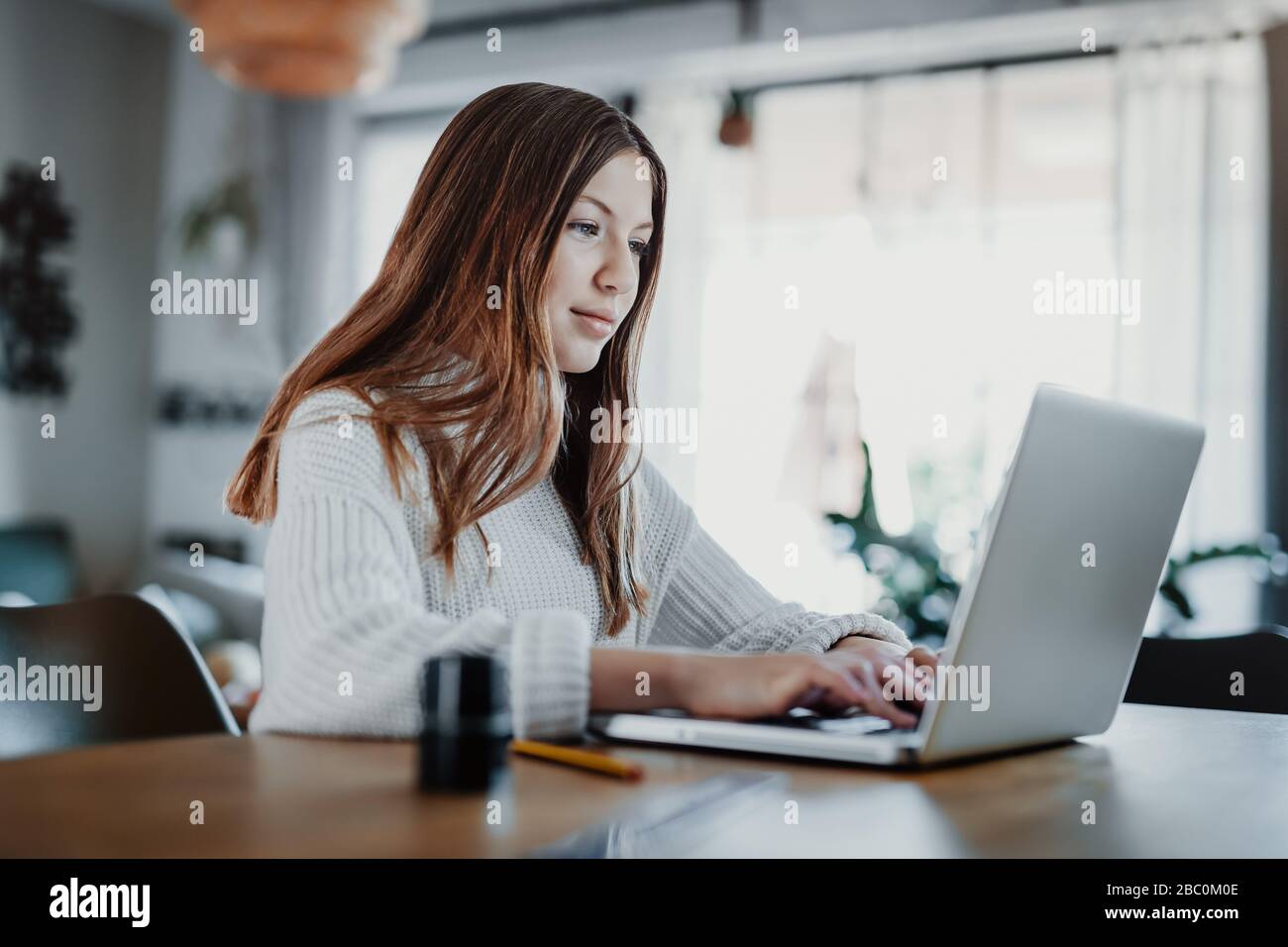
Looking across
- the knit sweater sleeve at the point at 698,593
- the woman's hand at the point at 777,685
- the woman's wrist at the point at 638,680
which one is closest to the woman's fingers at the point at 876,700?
the woman's hand at the point at 777,685

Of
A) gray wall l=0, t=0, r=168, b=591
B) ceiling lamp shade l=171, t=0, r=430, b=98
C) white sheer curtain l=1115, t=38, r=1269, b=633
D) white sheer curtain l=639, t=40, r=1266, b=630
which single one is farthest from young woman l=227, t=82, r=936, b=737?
gray wall l=0, t=0, r=168, b=591

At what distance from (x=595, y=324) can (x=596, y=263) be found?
70 millimetres

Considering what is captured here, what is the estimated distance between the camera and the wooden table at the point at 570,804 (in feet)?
2.02

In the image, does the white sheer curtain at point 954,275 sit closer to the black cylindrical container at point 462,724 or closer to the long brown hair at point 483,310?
the long brown hair at point 483,310

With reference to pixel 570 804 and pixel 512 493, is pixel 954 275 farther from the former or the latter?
pixel 570 804

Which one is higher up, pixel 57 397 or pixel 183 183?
pixel 183 183

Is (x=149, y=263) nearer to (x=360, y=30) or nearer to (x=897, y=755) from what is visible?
(x=360, y=30)

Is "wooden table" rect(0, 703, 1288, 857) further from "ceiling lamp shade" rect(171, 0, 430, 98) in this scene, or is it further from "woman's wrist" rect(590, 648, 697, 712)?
"ceiling lamp shade" rect(171, 0, 430, 98)

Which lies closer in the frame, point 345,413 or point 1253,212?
point 345,413

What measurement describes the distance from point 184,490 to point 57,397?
65 centimetres

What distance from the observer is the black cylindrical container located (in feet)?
2.38

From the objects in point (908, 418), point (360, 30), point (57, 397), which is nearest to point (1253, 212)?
point (908, 418)

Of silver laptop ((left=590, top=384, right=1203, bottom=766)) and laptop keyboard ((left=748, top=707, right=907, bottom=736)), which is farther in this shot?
laptop keyboard ((left=748, top=707, right=907, bottom=736))

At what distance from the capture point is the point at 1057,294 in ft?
12.9
